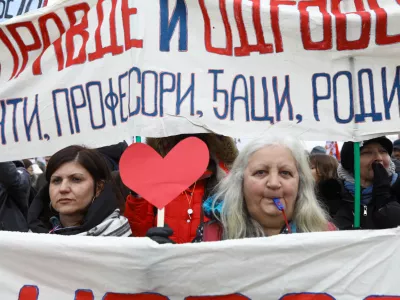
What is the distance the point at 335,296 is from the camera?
220 centimetres

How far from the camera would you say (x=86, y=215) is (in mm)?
2820

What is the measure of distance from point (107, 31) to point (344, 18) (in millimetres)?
1018

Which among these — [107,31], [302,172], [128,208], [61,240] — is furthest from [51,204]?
[302,172]

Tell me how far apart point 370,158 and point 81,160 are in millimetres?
1515

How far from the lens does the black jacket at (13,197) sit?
3840mm

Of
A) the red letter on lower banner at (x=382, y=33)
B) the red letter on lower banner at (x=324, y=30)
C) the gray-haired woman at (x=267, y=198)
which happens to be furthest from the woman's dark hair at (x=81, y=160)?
the red letter on lower banner at (x=382, y=33)

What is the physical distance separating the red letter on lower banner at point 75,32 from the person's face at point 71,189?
0.48 meters

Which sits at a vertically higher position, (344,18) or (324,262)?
(344,18)

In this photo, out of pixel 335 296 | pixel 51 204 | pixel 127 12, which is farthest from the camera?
pixel 51 204

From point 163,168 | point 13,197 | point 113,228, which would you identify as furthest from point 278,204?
point 13,197

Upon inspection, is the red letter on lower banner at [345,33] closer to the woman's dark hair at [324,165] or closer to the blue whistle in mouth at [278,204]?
the blue whistle in mouth at [278,204]

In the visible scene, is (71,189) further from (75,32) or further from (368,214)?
(368,214)

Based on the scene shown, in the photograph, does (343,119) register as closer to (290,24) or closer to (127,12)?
(290,24)

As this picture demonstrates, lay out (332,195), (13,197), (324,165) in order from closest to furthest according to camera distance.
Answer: (332,195) → (13,197) → (324,165)
